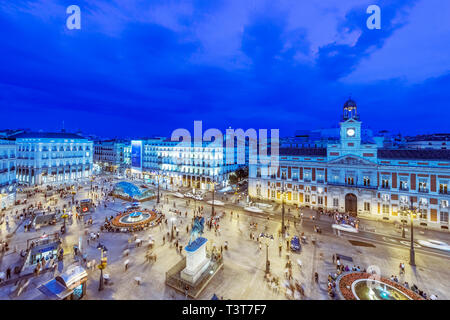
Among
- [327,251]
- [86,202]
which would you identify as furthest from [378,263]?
[86,202]

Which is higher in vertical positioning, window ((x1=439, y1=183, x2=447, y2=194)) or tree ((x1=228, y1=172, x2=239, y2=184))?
window ((x1=439, y1=183, x2=447, y2=194))

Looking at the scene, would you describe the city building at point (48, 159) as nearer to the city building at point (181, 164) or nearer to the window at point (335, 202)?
the city building at point (181, 164)

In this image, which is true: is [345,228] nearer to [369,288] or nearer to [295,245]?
[295,245]

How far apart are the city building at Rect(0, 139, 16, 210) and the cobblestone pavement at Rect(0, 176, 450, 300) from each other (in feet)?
45.1

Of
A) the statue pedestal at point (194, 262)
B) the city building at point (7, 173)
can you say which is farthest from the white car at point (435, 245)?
the city building at point (7, 173)

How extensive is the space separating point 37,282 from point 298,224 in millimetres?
31757

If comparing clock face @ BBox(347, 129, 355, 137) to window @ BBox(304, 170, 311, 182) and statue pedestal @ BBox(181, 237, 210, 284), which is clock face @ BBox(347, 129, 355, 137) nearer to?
A: window @ BBox(304, 170, 311, 182)

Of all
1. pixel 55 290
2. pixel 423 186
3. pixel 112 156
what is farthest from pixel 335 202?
pixel 112 156

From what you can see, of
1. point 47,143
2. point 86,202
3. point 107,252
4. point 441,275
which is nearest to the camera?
point 441,275

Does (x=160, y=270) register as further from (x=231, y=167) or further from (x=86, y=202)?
(x=231, y=167)

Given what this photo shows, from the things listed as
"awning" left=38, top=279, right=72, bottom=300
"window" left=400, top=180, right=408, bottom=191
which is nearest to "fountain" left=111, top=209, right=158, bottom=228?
"awning" left=38, top=279, right=72, bottom=300

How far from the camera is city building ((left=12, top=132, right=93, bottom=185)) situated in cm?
5803
